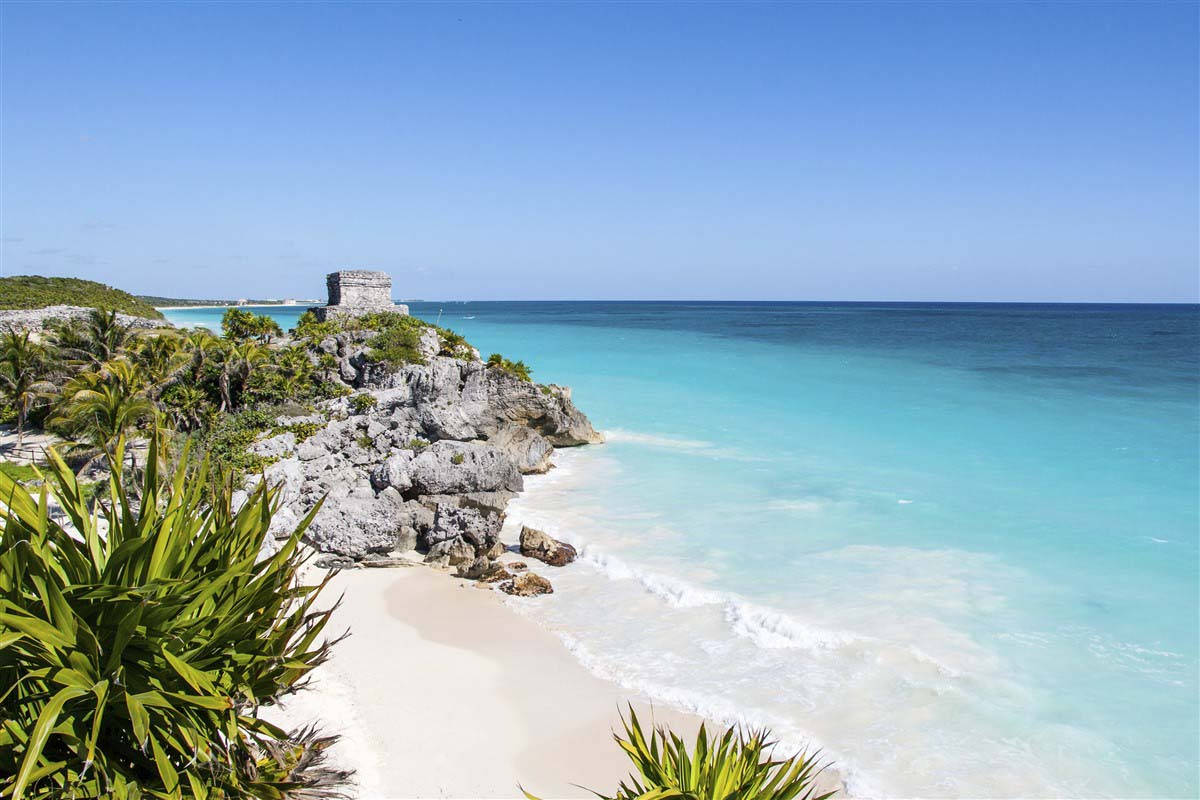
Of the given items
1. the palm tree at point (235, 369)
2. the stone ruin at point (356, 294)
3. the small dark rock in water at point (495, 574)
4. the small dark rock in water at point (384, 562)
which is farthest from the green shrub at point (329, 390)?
the small dark rock in water at point (495, 574)

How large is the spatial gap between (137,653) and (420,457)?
10.1 m

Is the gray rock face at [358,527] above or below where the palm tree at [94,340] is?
below

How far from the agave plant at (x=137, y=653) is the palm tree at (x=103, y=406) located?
9.37 metres

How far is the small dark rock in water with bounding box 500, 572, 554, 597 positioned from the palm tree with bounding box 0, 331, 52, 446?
46.9 feet

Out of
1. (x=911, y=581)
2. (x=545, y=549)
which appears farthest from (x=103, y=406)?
(x=911, y=581)

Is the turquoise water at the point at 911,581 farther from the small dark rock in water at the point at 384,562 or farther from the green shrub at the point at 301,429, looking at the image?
the green shrub at the point at 301,429

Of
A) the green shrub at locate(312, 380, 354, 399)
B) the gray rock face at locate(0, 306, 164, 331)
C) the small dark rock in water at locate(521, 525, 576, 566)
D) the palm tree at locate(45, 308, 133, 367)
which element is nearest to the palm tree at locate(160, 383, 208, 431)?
the palm tree at locate(45, 308, 133, 367)

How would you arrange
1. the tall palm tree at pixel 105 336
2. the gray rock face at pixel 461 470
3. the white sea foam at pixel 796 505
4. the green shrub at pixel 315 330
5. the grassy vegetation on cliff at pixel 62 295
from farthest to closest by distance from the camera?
the grassy vegetation on cliff at pixel 62 295 → the green shrub at pixel 315 330 → the tall palm tree at pixel 105 336 → the white sea foam at pixel 796 505 → the gray rock face at pixel 461 470

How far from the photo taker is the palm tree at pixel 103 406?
12031 millimetres

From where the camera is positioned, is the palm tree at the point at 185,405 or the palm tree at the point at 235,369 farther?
the palm tree at the point at 235,369

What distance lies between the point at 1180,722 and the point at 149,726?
1006 centimetres

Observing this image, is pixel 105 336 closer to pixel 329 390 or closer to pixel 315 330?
pixel 329 390

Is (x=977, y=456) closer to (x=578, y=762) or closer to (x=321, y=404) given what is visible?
(x=578, y=762)

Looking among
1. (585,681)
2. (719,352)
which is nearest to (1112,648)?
(585,681)
